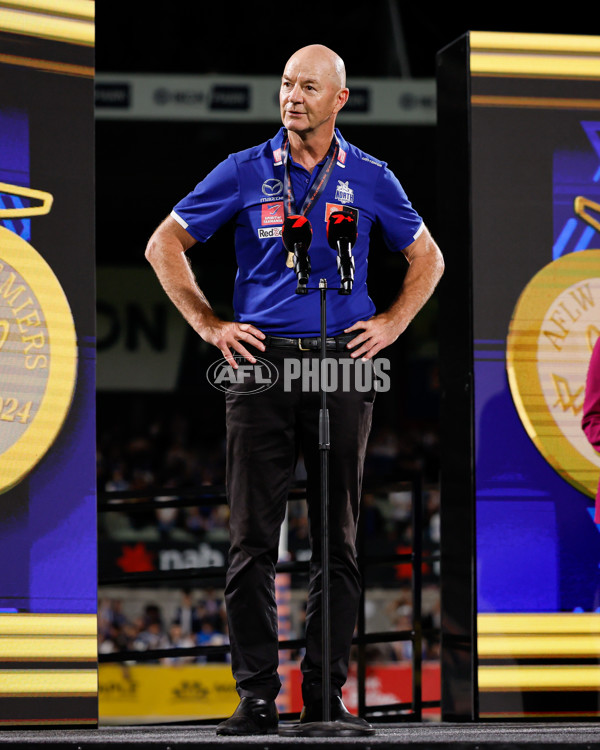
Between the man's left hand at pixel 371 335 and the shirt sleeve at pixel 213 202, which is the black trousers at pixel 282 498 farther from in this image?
the shirt sleeve at pixel 213 202

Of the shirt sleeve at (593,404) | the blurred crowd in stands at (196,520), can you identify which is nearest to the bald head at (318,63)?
the shirt sleeve at (593,404)

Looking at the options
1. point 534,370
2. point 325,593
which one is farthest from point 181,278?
point 534,370

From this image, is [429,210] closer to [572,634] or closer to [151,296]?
[151,296]

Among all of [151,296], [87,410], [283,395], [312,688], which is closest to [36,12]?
[87,410]

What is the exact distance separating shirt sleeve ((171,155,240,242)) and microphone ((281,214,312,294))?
1.34 ft

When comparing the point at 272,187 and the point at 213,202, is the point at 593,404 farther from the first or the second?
the point at 213,202

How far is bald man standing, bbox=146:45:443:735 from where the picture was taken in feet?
10.3

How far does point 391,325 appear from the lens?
130 inches

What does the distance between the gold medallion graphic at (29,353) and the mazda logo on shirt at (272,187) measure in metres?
0.83

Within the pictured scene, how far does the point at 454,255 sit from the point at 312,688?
1754 millimetres

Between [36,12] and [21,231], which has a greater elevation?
[36,12]

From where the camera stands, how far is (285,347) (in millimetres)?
3211

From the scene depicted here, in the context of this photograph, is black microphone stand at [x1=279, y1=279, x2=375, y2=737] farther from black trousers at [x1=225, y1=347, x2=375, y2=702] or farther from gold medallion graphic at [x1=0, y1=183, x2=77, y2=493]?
gold medallion graphic at [x1=0, y1=183, x2=77, y2=493]

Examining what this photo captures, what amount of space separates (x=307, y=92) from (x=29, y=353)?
1245 millimetres
